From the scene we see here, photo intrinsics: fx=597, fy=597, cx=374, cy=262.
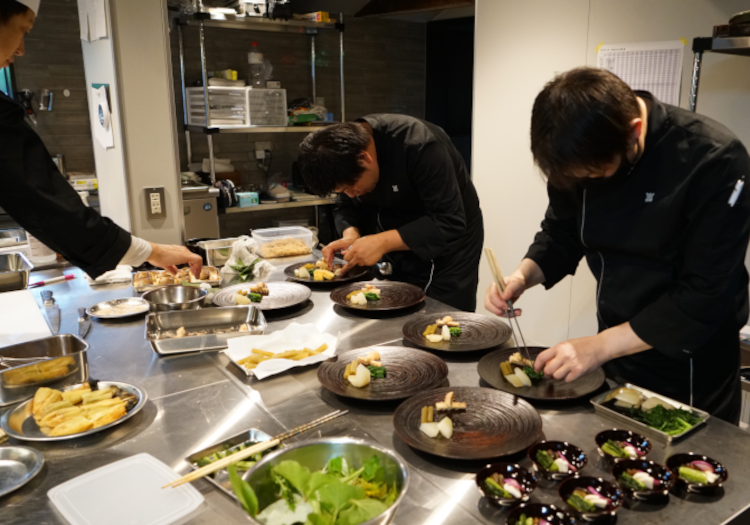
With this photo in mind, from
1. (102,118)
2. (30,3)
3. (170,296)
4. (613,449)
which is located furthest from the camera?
(102,118)

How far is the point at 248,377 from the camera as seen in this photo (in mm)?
1604

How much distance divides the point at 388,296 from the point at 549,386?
875 mm

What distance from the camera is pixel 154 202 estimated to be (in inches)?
118

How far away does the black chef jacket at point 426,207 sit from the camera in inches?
92.7

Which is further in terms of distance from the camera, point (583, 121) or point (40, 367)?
point (40, 367)

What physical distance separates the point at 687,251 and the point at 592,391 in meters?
0.39

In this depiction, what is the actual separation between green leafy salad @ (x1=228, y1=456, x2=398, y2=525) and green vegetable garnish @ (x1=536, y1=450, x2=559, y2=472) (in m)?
0.30

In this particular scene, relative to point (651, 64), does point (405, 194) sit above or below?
below

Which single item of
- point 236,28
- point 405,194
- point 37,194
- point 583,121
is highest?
point 236,28

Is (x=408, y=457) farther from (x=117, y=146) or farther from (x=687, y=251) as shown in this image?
(x=117, y=146)

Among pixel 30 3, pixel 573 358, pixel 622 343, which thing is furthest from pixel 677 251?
pixel 30 3

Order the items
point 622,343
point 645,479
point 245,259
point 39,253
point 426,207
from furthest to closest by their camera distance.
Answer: point 39,253 < point 245,259 < point 426,207 < point 622,343 < point 645,479

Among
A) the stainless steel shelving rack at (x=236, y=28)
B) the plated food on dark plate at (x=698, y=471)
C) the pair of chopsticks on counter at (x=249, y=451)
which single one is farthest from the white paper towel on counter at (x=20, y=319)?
the stainless steel shelving rack at (x=236, y=28)

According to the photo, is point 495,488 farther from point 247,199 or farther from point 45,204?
point 247,199
